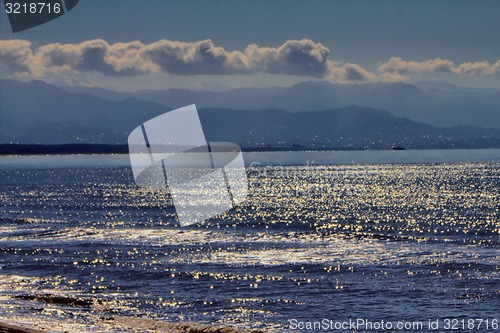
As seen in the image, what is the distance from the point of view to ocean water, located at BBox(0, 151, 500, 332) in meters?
29.5

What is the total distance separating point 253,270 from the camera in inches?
1602

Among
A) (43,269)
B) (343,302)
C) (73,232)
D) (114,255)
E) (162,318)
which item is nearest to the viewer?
(162,318)

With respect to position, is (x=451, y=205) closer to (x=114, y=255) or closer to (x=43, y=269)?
(x=114, y=255)

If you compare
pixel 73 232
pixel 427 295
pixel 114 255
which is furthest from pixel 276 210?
pixel 427 295

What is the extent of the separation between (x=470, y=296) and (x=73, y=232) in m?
38.3

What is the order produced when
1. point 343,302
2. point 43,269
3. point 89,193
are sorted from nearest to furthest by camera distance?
point 343,302 → point 43,269 → point 89,193

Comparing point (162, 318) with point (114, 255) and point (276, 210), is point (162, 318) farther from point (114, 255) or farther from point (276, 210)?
point (276, 210)

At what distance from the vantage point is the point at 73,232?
62.8 meters

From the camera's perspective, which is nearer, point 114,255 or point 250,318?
point 250,318

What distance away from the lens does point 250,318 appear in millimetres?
28984

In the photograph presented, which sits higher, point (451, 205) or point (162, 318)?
point (162, 318)

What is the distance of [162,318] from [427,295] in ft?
40.4

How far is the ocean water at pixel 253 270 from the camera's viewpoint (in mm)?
29547

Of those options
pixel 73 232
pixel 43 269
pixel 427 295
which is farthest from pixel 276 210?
pixel 427 295
